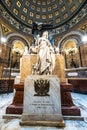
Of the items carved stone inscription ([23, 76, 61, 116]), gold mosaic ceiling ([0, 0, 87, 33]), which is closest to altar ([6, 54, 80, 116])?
carved stone inscription ([23, 76, 61, 116])

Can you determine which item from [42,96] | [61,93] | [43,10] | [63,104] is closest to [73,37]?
[43,10]

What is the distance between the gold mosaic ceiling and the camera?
43.8 ft

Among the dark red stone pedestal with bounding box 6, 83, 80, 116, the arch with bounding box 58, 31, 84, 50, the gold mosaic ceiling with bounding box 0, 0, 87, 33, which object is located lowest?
the dark red stone pedestal with bounding box 6, 83, 80, 116

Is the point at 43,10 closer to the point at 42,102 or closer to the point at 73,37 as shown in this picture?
the point at 73,37

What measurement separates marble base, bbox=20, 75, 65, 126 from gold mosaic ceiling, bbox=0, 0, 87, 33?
41.6 ft

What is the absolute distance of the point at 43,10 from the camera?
16.8m

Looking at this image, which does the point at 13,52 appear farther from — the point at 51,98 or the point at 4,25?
the point at 51,98

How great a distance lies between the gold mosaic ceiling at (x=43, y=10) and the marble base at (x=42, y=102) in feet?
41.6

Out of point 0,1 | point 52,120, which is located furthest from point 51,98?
point 0,1

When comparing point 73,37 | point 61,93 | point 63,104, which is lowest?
point 63,104

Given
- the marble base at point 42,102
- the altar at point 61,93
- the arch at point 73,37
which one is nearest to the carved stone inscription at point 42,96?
the marble base at point 42,102

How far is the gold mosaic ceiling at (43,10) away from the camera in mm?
13360

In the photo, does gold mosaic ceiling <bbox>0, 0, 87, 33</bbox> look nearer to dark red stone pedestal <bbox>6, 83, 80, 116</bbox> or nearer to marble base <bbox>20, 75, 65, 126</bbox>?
dark red stone pedestal <bbox>6, 83, 80, 116</bbox>

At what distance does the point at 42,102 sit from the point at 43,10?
18.3 m
